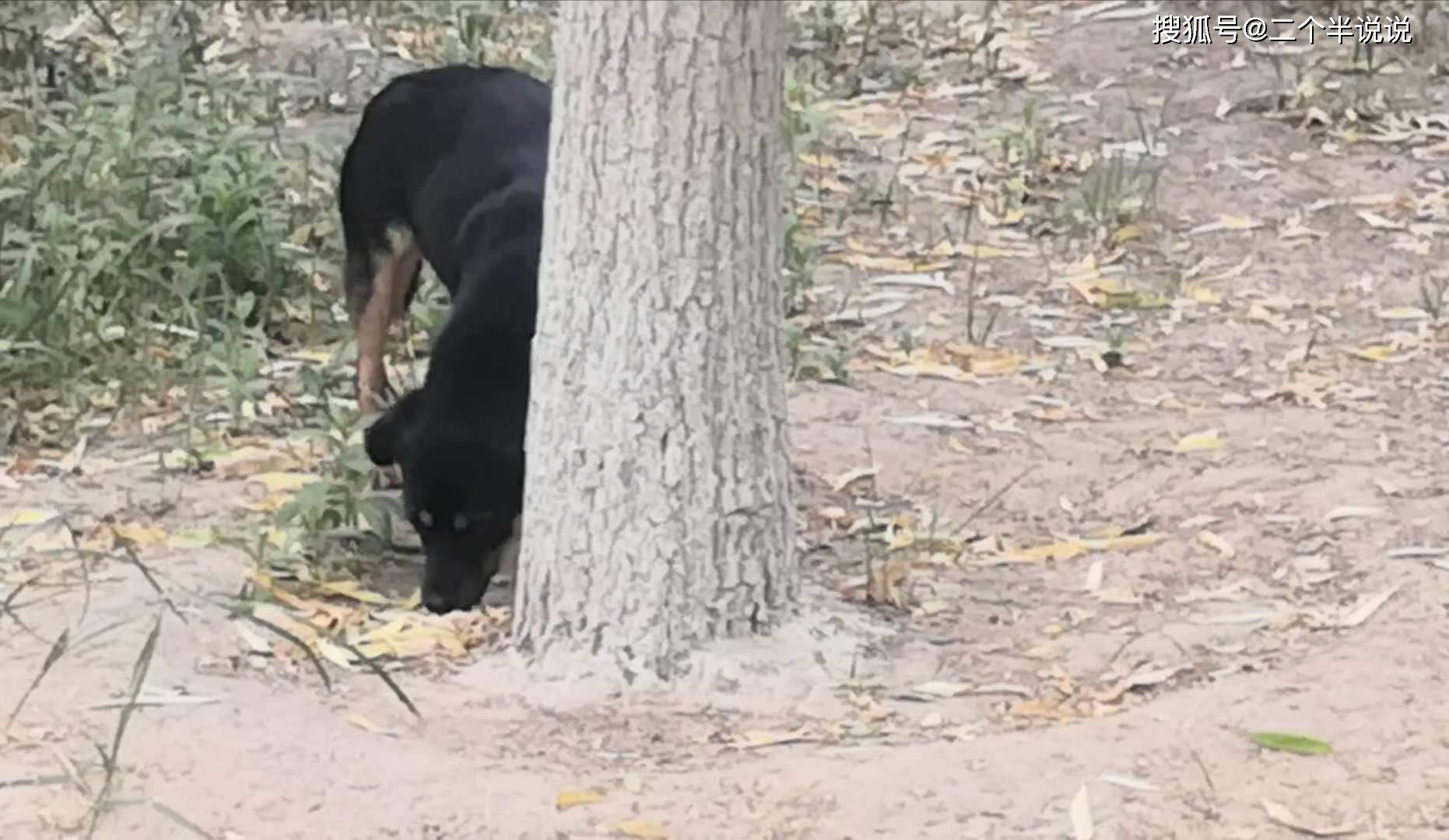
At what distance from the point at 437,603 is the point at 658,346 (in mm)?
1118

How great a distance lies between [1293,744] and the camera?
4.16 meters

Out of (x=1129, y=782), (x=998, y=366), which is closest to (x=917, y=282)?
(x=998, y=366)

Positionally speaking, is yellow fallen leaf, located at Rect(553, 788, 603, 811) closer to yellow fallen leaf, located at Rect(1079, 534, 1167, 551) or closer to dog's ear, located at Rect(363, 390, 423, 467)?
dog's ear, located at Rect(363, 390, 423, 467)

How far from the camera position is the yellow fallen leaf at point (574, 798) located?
402 cm

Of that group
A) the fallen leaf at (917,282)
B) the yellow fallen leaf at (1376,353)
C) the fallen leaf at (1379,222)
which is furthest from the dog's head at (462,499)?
the fallen leaf at (1379,222)

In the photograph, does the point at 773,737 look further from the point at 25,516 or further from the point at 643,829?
the point at 25,516

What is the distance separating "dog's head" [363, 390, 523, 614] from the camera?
5.43m

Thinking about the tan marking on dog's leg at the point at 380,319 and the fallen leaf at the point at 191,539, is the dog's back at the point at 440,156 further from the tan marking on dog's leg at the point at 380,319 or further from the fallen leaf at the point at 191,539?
the fallen leaf at the point at 191,539

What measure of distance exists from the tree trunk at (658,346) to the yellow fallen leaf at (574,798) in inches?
24.7

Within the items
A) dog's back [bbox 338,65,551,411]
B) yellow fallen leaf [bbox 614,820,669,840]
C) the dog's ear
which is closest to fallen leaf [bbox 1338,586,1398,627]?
yellow fallen leaf [bbox 614,820,669,840]

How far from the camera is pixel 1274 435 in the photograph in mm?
6344

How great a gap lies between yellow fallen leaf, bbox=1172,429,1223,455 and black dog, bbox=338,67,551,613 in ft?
6.31

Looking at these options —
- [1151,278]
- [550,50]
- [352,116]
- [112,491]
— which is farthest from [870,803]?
[550,50]

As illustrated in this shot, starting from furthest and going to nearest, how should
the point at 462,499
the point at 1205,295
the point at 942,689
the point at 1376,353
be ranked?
the point at 1205,295
the point at 1376,353
the point at 462,499
the point at 942,689
